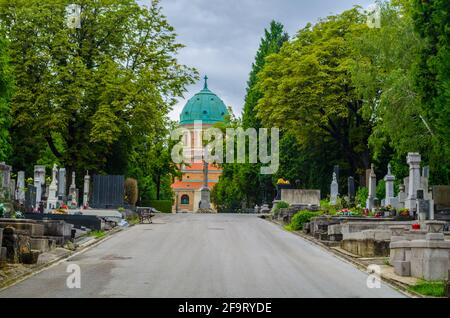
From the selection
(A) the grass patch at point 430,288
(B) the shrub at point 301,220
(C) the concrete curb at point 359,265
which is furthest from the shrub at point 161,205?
(A) the grass patch at point 430,288

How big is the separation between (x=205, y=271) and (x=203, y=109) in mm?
120607

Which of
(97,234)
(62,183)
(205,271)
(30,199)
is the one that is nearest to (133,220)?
(62,183)

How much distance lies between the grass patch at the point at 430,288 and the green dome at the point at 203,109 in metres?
120

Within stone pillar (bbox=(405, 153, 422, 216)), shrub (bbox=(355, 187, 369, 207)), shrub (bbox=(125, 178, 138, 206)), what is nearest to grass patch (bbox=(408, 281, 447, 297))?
stone pillar (bbox=(405, 153, 422, 216))

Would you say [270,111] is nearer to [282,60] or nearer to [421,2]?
[282,60]

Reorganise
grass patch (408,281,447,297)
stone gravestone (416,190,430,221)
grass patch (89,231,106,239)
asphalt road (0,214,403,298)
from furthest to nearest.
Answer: grass patch (89,231,106,239) < stone gravestone (416,190,430,221) < asphalt road (0,214,403,298) < grass patch (408,281,447,297)

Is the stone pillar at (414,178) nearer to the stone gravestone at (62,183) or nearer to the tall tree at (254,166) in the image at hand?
the stone gravestone at (62,183)

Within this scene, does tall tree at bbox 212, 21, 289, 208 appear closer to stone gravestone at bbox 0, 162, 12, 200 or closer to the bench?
the bench

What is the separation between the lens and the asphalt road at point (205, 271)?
48.6 ft

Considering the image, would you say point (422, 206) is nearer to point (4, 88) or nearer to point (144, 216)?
point (144, 216)

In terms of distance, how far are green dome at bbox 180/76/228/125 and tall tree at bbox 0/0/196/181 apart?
87.1 m

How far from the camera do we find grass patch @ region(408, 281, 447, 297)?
14.6m

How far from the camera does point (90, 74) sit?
149 feet

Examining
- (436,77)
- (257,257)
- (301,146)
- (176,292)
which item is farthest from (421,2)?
(301,146)
